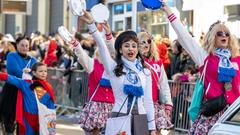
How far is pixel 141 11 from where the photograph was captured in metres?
18.0

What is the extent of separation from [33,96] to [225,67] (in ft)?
11.0

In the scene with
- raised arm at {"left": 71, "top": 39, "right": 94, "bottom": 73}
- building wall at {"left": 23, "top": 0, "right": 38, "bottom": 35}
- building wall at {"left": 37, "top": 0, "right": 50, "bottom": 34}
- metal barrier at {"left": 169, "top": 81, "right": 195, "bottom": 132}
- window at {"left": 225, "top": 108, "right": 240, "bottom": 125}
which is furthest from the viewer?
building wall at {"left": 23, "top": 0, "right": 38, "bottom": 35}

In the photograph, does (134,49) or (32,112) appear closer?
(134,49)

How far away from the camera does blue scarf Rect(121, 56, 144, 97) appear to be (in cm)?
621

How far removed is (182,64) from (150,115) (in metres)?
6.56

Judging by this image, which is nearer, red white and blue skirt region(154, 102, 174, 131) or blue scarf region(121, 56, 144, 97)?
blue scarf region(121, 56, 144, 97)

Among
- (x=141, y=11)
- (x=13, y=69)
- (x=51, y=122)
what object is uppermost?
(x=141, y=11)

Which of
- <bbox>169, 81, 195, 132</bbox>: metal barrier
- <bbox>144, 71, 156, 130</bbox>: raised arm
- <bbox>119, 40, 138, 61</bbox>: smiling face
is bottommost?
<bbox>169, 81, 195, 132</bbox>: metal barrier

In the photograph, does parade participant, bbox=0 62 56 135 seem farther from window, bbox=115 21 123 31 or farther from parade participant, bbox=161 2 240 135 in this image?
window, bbox=115 21 123 31

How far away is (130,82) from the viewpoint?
6.25m

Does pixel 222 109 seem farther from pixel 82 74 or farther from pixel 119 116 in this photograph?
pixel 82 74

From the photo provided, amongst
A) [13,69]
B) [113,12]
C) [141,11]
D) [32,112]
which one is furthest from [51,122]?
[113,12]

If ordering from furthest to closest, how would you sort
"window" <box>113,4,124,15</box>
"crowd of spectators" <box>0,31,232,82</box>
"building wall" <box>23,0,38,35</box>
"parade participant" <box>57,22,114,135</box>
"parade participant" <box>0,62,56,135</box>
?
"building wall" <box>23,0,38,35</box>
"window" <box>113,4,124,15</box>
"crowd of spectators" <box>0,31,232,82</box>
"parade participant" <box>57,22,114,135</box>
"parade participant" <box>0,62,56,135</box>

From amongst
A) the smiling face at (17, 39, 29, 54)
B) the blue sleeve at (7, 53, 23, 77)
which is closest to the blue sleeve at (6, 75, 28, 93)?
the blue sleeve at (7, 53, 23, 77)
